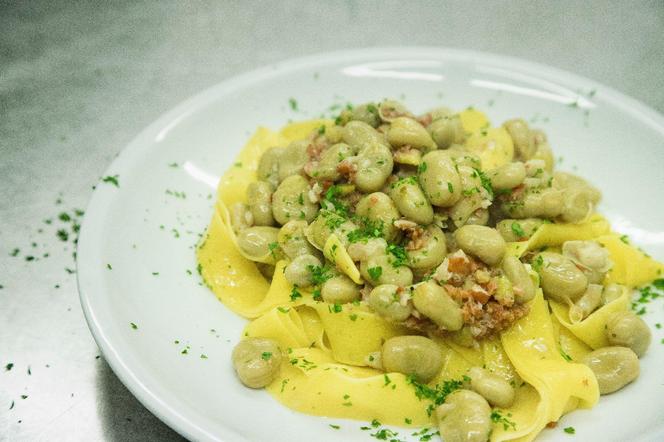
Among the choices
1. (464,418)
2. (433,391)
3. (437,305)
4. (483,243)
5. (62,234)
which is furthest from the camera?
(62,234)

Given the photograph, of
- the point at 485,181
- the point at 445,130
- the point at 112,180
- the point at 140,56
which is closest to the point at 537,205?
the point at 485,181

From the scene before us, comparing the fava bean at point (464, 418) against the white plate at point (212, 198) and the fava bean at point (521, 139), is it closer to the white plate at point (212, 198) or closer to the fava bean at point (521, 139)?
the white plate at point (212, 198)

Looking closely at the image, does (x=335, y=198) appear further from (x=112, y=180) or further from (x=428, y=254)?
(x=112, y=180)

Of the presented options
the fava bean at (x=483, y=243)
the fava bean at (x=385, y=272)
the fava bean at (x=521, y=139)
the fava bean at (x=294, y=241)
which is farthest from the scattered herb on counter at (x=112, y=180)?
the fava bean at (x=521, y=139)

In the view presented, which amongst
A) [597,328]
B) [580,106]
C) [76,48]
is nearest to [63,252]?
[76,48]

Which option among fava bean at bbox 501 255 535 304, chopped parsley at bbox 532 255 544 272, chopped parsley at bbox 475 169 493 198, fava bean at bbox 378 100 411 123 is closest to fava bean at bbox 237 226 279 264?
fava bean at bbox 378 100 411 123
